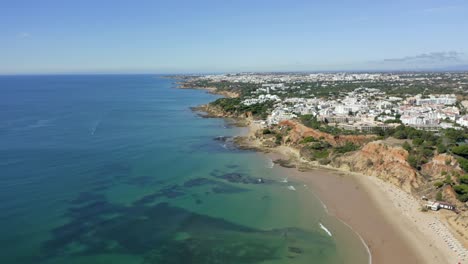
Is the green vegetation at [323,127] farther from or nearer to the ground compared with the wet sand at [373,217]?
farther from the ground

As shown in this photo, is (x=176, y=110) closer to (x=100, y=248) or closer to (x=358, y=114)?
(x=358, y=114)

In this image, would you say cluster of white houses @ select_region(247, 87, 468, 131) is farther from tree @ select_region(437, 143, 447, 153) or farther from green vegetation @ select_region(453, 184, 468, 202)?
green vegetation @ select_region(453, 184, 468, 202)

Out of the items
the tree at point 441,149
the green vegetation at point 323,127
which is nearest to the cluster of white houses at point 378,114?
the green vegetation at point 323,127

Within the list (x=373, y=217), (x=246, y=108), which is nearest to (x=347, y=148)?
(x=373, y=217)

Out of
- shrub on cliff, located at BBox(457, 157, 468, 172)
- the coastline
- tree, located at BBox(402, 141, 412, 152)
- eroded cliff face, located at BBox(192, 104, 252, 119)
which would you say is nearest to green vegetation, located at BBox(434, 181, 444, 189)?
the coastline

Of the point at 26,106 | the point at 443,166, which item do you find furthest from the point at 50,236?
the point at 26,106

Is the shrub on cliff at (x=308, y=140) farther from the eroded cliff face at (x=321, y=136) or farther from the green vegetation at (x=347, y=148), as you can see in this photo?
the green vegetation at (x=347, y=148)

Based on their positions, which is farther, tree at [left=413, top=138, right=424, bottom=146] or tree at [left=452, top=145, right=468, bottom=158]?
tree at [left=413, top=138, right=424, bottom=146]
